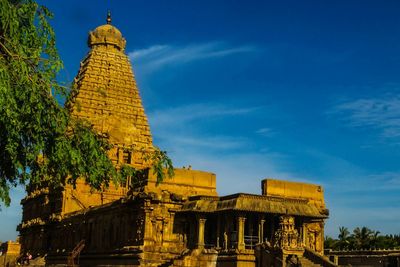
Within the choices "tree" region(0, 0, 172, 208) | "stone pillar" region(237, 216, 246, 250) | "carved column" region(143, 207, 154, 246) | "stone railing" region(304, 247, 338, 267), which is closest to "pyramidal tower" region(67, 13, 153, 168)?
"carved column" region(143, 207, 154, 246)

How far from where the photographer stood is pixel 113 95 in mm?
68812

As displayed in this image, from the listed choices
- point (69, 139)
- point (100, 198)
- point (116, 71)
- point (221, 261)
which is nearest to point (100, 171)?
point (69, 139)

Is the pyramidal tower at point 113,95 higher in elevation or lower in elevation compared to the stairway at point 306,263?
higher

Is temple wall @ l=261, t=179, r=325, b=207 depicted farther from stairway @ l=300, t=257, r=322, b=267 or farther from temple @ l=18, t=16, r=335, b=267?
stairway @ l=300, t=257, r=322, b=267

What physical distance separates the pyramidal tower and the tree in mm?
44267

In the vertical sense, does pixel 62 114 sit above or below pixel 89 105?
below

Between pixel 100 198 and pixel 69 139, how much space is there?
43.9 m

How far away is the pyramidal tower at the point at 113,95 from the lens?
64062mm

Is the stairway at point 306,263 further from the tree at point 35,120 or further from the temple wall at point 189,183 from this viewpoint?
the tree at point 35,120

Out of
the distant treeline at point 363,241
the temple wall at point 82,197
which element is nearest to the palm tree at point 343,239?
the distant treeline at point 363,241

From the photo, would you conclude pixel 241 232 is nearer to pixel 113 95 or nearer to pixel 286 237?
pixel 286 237

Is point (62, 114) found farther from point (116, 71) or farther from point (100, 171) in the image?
point (116, 71)

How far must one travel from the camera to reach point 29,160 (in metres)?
14.6

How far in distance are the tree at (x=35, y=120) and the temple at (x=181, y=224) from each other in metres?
12.0
